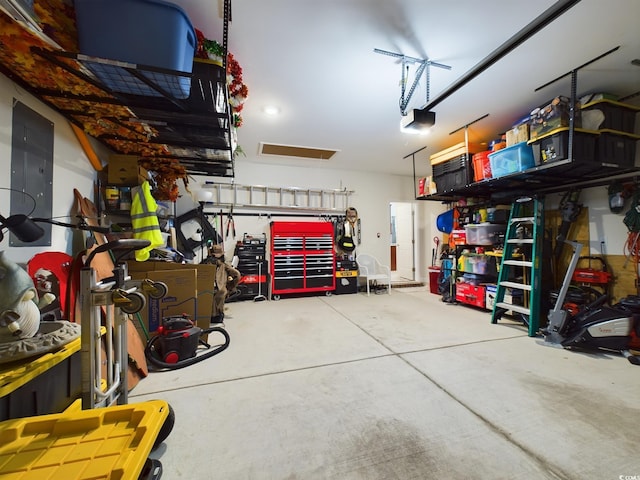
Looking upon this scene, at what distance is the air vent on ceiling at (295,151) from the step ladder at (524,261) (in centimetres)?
305

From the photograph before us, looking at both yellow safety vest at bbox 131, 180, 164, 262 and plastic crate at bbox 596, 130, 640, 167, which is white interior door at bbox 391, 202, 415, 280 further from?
yellow safety vest at bbox 131, 180, 164, 262

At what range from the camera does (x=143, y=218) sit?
244 cm

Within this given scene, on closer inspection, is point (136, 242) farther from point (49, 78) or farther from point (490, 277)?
point (490, 277)

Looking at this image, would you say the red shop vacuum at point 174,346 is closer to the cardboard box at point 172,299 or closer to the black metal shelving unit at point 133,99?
the cardboard box at point 172,299

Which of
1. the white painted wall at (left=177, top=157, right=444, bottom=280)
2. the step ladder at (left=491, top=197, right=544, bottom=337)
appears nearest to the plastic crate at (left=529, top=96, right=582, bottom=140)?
the step ladder at (left=491, top=197, right=544, bottom=337)

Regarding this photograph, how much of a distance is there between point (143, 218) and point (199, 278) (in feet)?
2.81

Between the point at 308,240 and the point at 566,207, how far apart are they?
3995 mm

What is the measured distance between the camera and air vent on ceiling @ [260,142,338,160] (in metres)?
4.41

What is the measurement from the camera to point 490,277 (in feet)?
13.7

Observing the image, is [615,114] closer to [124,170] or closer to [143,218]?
[143,218]

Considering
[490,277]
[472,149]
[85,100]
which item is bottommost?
[490,277]

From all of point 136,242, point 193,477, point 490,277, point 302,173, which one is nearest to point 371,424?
point 193,477

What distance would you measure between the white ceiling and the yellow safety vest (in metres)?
1.52

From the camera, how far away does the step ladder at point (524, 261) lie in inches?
122
